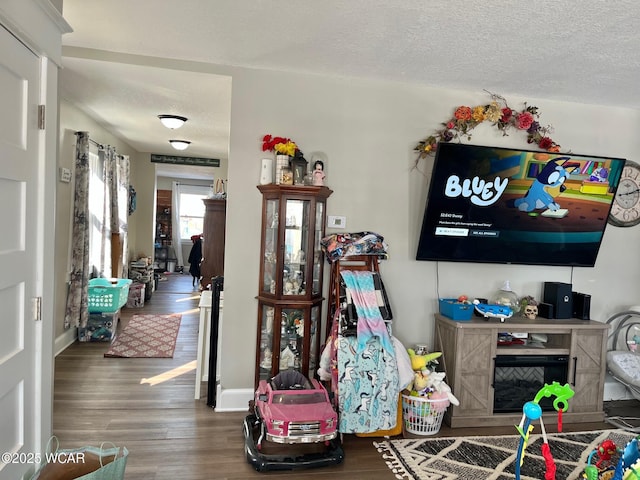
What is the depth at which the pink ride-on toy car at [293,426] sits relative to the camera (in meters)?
2.58

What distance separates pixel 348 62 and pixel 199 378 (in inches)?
101

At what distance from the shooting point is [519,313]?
372 cm

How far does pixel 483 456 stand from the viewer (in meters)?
2.83

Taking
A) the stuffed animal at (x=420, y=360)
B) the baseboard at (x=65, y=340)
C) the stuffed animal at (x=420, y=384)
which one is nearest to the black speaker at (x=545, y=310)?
the stuffed animal at (x=420, y=360)

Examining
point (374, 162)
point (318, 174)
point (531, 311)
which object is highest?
point (374, 162)

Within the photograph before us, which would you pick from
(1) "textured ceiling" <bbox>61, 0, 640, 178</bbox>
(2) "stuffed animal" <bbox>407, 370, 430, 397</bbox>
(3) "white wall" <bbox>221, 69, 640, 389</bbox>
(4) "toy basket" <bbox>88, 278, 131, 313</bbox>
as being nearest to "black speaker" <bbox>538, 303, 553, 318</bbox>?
(3) "white wall" <bbox>221, 69, 640, 389</bbox>

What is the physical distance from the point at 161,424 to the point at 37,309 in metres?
1.52

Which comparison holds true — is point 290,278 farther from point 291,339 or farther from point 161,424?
point 161,424

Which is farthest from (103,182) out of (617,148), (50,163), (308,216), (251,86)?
(617,148)

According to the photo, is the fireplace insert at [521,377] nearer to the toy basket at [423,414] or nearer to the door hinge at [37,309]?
the toy basket at [423,414]

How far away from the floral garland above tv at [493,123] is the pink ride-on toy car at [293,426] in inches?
77.4

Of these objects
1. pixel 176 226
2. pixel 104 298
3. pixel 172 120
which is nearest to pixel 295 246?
pixel 172 120

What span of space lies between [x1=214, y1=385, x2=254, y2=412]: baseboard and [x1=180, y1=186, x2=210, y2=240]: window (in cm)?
924

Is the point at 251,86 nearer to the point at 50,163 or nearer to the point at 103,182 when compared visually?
the point at 50,163
